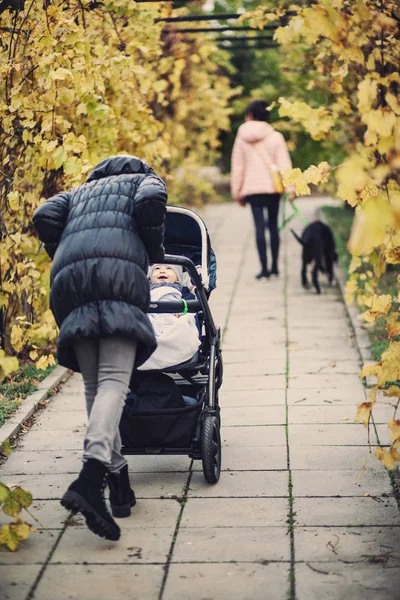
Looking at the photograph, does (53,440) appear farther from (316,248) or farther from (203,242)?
(316,248)

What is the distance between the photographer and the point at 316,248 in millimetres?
10070

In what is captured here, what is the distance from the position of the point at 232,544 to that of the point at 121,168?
190 centimetres

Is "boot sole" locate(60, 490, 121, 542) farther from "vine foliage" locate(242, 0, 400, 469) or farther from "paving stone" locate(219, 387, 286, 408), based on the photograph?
"paving stone" locate(219, 387, 286, 408)

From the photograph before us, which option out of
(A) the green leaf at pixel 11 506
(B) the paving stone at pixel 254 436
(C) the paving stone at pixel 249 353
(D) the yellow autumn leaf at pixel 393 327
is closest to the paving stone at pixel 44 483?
(A) the green leaf at pixel 11 506

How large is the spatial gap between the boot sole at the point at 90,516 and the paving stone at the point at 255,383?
112 inches

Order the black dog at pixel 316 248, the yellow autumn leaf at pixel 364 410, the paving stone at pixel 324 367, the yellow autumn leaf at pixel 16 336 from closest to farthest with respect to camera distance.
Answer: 1. the yellow autumn leaf at pixel 364 410
2. the yellow autumn leaf at pixel 16 336
3. the paving stone at pixel 324 367
4. the black dog at pixel 316 248

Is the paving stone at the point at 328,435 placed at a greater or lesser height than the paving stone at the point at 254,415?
greater

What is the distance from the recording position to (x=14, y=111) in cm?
611

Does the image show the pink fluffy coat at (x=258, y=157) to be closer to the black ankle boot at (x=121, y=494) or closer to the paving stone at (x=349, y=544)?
the black ankle boot at (x=121, y=494)

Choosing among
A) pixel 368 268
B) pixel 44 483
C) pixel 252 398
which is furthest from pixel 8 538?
pixel 368 268

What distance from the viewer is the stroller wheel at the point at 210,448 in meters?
4.71

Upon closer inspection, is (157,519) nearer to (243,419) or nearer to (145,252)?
(145,252)

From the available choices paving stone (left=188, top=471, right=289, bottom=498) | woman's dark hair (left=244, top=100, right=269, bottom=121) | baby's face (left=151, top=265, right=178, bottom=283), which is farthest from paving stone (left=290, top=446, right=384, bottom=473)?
woman's dark hair (left=244, top=100, right=269, bottom=121)

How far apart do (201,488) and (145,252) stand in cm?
144
